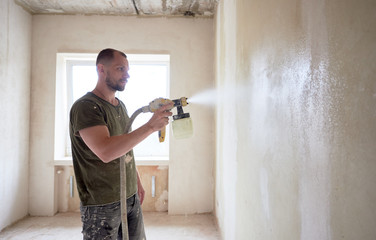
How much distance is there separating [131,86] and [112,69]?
2020 millimetres

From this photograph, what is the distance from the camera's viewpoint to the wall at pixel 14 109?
8.72ft

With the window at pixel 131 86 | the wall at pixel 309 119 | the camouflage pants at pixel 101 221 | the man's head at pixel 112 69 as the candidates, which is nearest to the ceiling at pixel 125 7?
the window at pixel 131 86

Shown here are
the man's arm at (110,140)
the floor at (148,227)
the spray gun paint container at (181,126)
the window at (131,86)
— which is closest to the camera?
the man's arm at (110,140)

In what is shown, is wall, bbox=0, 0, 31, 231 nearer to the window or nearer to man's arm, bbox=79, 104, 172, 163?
the window

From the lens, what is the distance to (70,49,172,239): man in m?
1.17

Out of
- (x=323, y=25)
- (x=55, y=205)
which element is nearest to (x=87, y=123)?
(x=323, y=25)

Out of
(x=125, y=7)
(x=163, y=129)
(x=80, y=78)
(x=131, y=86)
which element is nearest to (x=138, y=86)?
(x=131, y=86)

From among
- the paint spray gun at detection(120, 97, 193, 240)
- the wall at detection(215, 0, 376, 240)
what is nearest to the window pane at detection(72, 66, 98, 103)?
the paint spray gun at detection(120, 97, 193, 240)

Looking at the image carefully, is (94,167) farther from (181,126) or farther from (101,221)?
(181,126)

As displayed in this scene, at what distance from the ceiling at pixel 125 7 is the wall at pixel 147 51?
84 millimetres

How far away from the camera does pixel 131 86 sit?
3.42 meters

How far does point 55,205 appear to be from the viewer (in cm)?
320

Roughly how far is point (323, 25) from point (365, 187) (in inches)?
17.7

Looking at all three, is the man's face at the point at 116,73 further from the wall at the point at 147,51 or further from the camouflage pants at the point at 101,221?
the wall at the point at 147,51
